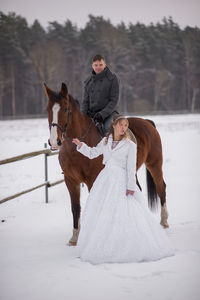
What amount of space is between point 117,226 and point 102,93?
194cm

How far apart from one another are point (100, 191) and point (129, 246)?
2.28ft

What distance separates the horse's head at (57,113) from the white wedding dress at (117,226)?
13.6 inches

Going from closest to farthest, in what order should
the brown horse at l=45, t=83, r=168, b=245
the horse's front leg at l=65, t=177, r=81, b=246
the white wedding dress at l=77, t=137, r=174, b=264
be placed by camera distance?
the white wedding dress at l=77, t=137, r=174, b=264 → the brown horse at l=45, t=83, r=168, b=245 → the horse's front leg at l=65, t=177, r=81, b=246

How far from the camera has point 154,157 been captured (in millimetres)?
5410

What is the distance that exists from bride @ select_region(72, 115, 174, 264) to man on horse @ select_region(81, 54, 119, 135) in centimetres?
70

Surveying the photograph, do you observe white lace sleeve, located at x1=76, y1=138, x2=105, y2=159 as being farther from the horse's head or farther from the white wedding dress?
the horse's head

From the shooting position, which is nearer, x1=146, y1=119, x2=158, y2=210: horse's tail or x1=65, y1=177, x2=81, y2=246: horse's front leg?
x1=65, y1=177, x2=81, y2=246: horse's front leg

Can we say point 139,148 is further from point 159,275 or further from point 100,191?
point 159,275

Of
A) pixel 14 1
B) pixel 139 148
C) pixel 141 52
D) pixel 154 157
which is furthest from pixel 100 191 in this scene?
pixel 141 52

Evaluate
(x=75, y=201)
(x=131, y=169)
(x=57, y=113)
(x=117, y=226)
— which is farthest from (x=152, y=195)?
(x=57, y=113)

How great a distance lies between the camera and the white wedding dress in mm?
3568

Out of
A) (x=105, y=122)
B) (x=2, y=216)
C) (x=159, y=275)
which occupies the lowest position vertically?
(x=2, y=216)

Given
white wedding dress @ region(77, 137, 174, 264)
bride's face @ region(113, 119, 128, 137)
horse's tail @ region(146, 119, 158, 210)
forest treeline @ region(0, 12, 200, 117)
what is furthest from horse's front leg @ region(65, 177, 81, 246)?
forest treeline @ region(0, 12, 200, 117)

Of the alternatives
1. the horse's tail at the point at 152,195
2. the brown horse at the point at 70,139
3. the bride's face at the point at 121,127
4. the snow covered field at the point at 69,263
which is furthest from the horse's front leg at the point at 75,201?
the horse's tail at the point at 152,195
